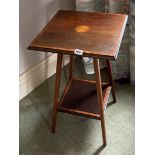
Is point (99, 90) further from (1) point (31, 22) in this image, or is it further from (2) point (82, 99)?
(1) point (31, 22)

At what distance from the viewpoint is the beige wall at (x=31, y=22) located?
5.70 ft

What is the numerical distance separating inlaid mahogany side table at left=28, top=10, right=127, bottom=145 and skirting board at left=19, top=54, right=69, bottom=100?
27 centimetres

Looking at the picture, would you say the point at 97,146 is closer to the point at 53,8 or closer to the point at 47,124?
the point at 47,124

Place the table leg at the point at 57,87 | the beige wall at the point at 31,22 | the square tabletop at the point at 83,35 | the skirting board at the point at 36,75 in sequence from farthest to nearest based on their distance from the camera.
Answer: the skirting board at the point at 36,75 → the beige wall at the point at 31,22 → the table leg at the point at 57,87 → the square tabletop at the point at 83,35

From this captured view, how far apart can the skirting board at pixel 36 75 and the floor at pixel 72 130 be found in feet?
0.16

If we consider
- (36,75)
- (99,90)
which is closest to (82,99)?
(99,90)

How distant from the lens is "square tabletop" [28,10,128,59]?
1295 mm

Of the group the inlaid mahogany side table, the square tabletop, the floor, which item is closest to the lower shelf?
the inlaid mahogany side table

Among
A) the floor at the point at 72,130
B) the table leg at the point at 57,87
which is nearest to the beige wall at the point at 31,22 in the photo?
the floor at the point at 72,130

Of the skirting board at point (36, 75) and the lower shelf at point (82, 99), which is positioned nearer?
the lower shelf at point (82, 99)

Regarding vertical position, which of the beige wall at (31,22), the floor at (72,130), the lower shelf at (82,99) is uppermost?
the beige wall at (31,22)

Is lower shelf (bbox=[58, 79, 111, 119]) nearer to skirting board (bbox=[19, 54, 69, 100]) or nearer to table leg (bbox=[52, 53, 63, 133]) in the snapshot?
table leg (bbox=[52, 53, 63, 133])

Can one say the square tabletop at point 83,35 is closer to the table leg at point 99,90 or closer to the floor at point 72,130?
the table leg at point 99,90
